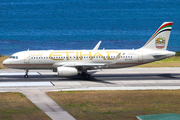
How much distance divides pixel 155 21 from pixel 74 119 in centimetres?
15080

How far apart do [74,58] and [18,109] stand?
632 inches

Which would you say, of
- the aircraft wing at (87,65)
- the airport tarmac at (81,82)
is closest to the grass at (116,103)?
the airport tarmac at (81,82)

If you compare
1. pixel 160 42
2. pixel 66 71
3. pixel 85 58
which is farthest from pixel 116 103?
pixel 160 42

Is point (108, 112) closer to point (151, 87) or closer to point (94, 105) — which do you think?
point (94, 105)

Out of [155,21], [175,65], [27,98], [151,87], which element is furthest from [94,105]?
[155,21]

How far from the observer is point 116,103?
29.0 m

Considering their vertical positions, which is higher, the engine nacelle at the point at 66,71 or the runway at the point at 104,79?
the engine nacelle at the point at 66,71

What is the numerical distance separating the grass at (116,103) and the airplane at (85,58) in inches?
318

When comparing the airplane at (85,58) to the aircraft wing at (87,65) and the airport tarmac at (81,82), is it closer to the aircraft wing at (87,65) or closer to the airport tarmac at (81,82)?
the aircraft wing at (87,65)

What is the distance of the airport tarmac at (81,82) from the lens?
3278 centimetres

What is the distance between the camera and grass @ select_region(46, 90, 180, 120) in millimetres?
25517

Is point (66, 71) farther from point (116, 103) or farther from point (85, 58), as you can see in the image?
point (116, 103)

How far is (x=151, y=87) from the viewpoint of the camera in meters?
36.5

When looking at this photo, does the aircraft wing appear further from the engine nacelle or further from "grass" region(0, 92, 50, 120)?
"grass" region(0, 92, 50, 120)
